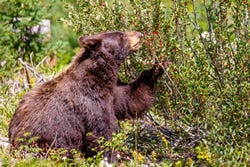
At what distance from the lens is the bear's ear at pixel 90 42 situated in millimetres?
6570

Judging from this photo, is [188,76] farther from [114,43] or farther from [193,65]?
[114,43]

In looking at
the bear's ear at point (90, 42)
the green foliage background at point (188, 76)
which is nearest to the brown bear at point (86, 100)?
the bear's ear at point (90, 42)

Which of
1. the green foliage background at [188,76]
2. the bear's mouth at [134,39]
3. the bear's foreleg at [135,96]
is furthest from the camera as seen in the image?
the bear's foreleg at [135,96]

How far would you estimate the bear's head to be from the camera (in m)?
6.58

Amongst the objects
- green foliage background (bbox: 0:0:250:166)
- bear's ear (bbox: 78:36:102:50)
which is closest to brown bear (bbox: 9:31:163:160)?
bear's ear (bbox: 78:36:102:50)

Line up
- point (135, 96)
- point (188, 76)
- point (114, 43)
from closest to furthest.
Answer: point (188, 76), point (114, 43), point (135, 96)

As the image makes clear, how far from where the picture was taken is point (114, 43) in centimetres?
671

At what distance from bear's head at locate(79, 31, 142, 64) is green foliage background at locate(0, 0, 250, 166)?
12cm

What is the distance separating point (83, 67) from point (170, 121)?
3.78 ft

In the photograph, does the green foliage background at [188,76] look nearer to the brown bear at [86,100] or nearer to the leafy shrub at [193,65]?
the leafy shrub at [193,65]

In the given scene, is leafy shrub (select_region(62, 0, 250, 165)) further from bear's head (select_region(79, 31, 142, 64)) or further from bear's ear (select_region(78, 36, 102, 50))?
bear's ear (select_region(78, 36, 102, 50))

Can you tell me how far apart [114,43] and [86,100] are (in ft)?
2.34

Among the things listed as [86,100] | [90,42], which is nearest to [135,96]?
[86,100]

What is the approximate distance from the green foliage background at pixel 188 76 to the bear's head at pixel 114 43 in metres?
0.12
